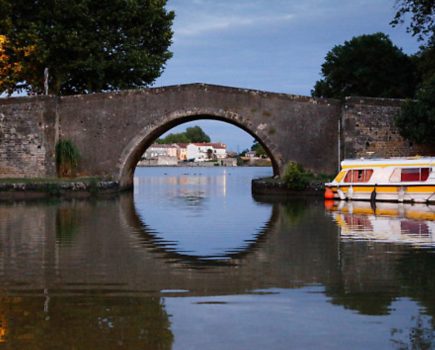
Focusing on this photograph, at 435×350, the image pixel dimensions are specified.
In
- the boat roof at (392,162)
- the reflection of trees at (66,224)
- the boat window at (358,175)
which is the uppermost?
the boat roof at (392,162)

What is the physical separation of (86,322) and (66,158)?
19948 millimetres

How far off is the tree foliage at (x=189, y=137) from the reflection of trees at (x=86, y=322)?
148 metres

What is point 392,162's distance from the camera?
20.8 m

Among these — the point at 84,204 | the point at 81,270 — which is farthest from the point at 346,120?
the point at 81,270

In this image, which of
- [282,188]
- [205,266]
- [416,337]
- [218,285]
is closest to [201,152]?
[282,188]

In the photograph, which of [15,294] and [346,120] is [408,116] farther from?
[15,294]

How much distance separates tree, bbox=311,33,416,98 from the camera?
3869 cm

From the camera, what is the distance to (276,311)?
19.5 feet

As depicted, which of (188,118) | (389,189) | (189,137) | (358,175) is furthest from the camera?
(189,137)

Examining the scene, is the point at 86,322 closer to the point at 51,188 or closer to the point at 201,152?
the point at 51,188

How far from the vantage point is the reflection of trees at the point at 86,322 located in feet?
16.6

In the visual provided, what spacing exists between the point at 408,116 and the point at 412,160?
113 inches

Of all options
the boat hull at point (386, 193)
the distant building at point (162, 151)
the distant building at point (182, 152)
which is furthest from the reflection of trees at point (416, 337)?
the distant building at point (182, 152)

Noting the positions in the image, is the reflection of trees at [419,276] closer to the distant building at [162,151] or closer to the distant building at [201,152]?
the distant building at [162,151]
